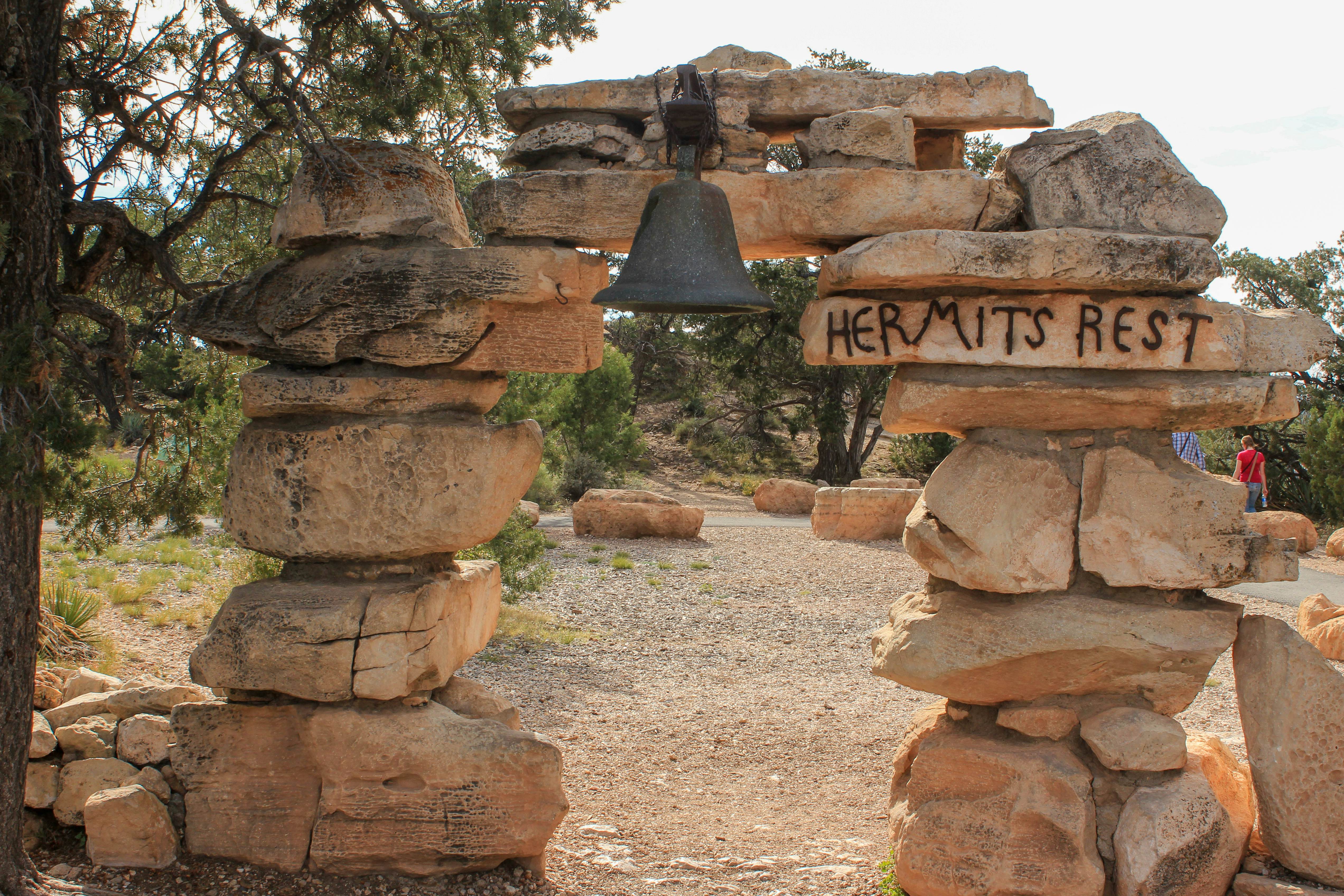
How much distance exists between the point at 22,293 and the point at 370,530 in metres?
1.31

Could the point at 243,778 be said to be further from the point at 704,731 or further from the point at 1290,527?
the point at 1290,527

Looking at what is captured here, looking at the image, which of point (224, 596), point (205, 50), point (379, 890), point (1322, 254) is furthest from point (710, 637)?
point (1322, 254)

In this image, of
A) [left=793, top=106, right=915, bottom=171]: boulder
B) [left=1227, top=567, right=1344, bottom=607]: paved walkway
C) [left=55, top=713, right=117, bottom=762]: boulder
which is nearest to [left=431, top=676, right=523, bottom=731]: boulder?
[left=55, top=713, right=117, bottom=762]: boulder

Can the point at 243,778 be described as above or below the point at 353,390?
below

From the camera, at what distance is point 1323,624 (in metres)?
7.12

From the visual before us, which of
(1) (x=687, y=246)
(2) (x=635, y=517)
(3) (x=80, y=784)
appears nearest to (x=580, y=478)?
(2) (x=635, y=517)

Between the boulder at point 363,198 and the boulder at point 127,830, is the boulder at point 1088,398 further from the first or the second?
the boulder at point 127,830

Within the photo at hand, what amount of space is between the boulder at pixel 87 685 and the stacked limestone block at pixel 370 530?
1439 mm

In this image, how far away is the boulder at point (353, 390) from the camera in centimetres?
350

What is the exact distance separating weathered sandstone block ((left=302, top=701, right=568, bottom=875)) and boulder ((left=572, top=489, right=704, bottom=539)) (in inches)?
363

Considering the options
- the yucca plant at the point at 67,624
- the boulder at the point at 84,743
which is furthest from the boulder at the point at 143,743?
the yucca plant at the point at 67,624

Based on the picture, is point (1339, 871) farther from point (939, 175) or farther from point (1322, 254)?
point (1322, 254)

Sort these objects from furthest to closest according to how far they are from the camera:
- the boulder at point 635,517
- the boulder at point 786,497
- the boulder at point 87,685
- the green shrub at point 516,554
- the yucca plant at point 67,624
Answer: the boulder at point 786,497, the boulder at point 635,517, the green shrub at point 516,554, the yucca plant at point 67,624, the boulder at point 87,685

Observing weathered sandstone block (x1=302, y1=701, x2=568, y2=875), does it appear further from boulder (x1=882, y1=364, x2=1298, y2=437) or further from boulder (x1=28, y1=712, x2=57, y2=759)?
boulder (x1=882, y1=364, x2=1298, y2=437)
